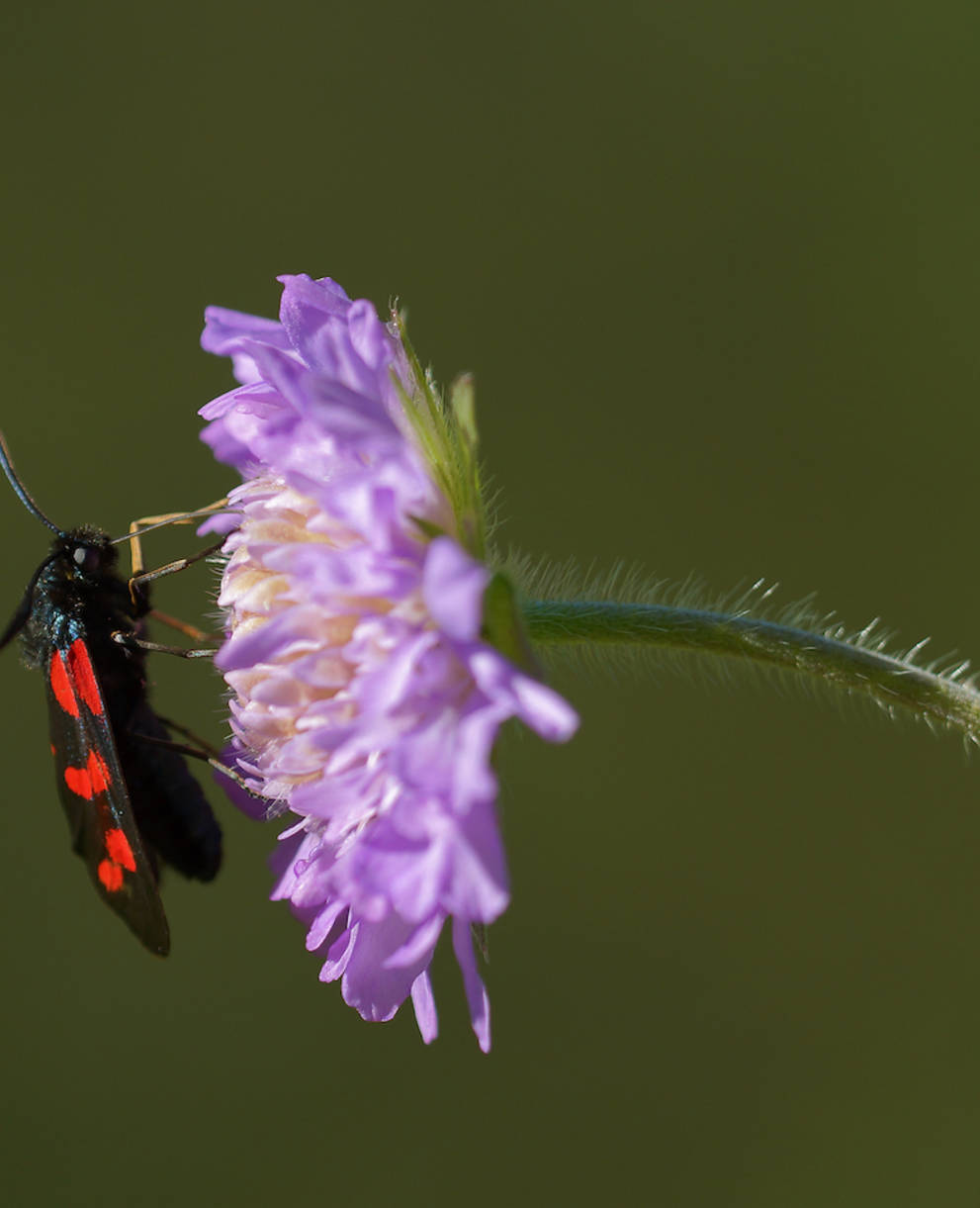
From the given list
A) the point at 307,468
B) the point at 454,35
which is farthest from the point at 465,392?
the point at 454,35

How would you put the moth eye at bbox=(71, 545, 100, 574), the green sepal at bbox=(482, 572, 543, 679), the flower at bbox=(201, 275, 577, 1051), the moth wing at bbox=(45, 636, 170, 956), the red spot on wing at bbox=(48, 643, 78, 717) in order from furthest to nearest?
the moth eye at bbox=(71, 545, 100, 574), the red spot on wing at bbox=(48, 643, 78, 717), the moth wing at bbox=(45, 636, 170, 956), the green sepal at bbox=(482, 572, 543, 679), the flower at bbox=(201, 275, 577, 1051)

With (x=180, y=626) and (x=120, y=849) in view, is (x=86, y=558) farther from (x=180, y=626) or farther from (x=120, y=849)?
(x=120, y=849)

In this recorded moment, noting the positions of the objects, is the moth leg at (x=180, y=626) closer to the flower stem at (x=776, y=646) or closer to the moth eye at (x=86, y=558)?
the moth eye at (x=86, y=558)

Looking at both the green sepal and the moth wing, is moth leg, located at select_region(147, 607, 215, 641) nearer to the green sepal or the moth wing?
the moth wing

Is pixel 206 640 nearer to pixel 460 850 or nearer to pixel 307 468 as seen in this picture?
pixel 307 468

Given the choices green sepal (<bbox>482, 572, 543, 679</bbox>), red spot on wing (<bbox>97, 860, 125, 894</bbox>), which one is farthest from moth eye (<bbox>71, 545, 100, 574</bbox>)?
green sepal (<bbox>482, 572, 543, 679</bbox>)

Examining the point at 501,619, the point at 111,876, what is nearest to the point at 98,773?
the point at 111,876

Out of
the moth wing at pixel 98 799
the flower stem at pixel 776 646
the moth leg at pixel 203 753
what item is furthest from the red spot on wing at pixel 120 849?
the flower stem at pixel 776 646
